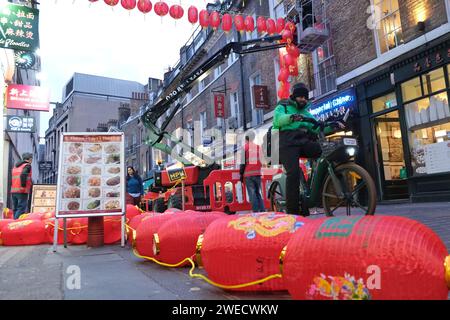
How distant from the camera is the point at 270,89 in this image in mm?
17625

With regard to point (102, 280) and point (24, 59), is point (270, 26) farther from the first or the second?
point (102, 280)

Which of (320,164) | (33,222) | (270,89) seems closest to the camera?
(320,164)

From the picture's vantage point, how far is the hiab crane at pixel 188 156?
1105cm

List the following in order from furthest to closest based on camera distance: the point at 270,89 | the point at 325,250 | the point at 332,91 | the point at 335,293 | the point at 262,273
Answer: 1. the point at 270,89
2. the point at 332,91
3. the point at 262,273
4. the point at 325,250
5. the point at 335,293

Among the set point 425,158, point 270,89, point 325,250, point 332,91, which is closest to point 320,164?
point 325,250

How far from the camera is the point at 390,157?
1158 centimetres

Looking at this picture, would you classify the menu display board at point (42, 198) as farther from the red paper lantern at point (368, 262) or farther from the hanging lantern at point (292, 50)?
Result: the red paper lantern at point (368, 262)

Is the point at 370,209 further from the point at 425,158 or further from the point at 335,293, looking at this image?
the point at 425,158

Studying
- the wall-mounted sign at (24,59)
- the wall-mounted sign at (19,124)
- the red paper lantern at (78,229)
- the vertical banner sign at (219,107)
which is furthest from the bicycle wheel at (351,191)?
the vertical banner sign at (219,107)

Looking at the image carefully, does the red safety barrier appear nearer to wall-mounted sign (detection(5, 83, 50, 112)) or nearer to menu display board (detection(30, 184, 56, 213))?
menu display board (detection(30, 184, 56, 213))

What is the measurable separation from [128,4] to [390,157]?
8.68 m

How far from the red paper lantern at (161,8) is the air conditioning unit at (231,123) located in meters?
10.2

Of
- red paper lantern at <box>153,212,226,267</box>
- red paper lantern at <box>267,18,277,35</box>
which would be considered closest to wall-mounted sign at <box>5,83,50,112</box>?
red paper lantern at <box>267,18,277,35</box>

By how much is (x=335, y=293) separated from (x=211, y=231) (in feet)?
4.08
